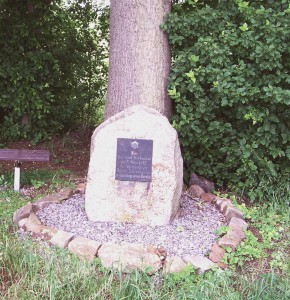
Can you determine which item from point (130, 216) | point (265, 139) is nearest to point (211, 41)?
point (265, 139)

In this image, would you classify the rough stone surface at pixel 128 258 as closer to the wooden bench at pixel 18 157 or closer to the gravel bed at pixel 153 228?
the gravel bed at pixel 153 228

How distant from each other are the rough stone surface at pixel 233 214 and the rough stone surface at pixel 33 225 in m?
1.71

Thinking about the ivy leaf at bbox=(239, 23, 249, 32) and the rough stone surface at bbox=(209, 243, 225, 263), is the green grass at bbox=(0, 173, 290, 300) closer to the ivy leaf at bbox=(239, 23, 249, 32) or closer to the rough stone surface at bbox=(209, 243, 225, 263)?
the rough stone surface at bbox=(209, 243, 225, 263)

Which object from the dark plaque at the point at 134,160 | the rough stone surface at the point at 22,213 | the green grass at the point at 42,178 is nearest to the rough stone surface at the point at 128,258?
the dark plaque at the point at 134,160

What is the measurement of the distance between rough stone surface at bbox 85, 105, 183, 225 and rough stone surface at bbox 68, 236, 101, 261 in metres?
0.54

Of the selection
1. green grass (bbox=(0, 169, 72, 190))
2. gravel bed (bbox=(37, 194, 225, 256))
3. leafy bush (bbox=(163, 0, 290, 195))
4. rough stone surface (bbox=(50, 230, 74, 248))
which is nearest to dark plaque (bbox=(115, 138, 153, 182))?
gravel bed (bbox=(37, 194, 225, 256))

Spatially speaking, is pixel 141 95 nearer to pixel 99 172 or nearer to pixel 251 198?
pixel 99 172

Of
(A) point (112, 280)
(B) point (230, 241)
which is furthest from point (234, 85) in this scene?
(A) point (112, 280)

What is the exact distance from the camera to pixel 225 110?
16.4ft

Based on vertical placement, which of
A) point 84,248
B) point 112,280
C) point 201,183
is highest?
point 201,183

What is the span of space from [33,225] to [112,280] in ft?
3.50

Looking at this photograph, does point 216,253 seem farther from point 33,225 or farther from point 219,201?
point 33,225

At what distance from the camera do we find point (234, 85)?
4562 millimetres

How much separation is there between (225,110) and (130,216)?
65.3 inches
